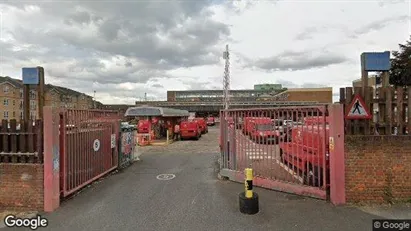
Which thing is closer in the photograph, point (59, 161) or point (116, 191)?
point (59, 161)

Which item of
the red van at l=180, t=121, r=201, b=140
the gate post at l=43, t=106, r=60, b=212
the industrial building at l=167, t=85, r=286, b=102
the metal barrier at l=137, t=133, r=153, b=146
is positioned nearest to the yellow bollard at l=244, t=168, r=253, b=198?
the gate post at l=43, t=106, r=60, b=212

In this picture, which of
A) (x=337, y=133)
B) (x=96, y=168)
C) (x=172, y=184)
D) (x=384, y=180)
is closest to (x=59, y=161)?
(x=96, y=168)

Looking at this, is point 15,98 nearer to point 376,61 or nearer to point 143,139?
point 143,139

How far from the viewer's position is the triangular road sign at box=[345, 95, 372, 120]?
643cm

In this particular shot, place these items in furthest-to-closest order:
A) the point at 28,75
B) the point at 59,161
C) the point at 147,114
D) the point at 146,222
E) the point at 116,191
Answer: the point at 147,114
the point at 116,191
the point at 28,75
the point at 59,161
the point at 146,222

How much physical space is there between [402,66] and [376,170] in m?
27.4

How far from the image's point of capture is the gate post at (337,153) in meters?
6.43

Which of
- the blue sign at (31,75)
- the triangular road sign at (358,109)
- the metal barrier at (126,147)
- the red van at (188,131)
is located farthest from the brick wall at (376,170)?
the red van at (188,131)

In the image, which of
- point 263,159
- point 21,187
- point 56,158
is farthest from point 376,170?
point 21,187

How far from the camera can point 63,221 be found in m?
5.91

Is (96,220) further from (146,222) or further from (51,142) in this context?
(51,142)

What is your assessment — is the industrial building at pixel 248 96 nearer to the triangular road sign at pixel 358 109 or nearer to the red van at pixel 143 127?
the red van at pixel 143 127

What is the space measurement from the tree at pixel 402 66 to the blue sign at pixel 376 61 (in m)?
24.4

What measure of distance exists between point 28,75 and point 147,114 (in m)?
15.7
